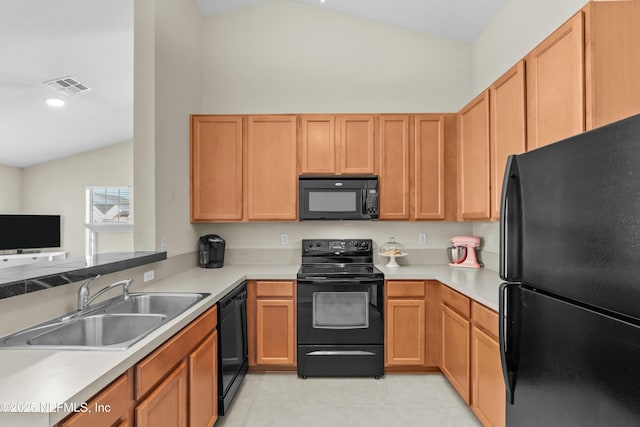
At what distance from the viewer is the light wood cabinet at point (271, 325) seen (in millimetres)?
2756

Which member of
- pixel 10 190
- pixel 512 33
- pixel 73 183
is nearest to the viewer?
pixel 512 33

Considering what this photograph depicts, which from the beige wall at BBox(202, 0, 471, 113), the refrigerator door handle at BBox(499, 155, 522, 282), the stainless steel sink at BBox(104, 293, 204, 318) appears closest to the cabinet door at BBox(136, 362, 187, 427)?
the stainless steel sink at BBox(104, 293, 204, 318)

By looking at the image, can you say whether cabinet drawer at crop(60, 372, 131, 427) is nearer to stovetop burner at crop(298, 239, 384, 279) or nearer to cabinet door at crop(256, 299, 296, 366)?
cabinet door at crop(256, 299, 296, 366)

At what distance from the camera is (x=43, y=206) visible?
627 centimetres

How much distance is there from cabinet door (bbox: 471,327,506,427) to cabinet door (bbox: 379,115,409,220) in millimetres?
1290

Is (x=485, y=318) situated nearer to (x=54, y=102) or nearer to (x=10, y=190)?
(x=54, y=102)

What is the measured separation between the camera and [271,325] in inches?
109

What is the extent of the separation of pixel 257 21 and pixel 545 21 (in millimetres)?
2577

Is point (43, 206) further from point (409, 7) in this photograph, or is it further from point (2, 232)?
point (409, 7)

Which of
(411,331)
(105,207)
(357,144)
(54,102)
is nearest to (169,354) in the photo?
(411,331)

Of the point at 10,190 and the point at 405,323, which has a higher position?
the point at 10,190

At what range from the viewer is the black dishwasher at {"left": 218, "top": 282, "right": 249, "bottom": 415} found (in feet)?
6.81

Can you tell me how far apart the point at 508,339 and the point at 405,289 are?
1510 millimetres

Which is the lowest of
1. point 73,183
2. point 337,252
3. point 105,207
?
Result: point 337,252
